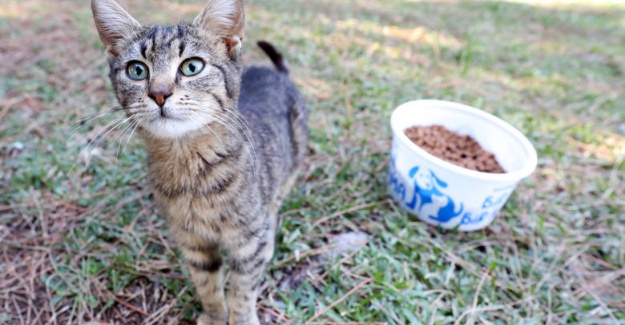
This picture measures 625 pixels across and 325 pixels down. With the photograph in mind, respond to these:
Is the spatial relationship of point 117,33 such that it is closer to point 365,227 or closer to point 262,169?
point 262,169

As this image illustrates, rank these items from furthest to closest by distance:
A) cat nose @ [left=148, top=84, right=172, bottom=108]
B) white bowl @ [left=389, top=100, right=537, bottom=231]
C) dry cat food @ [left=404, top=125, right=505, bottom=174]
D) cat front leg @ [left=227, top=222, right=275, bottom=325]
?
1. dry cat food @ [left=404, top=125, right=505, bottom=174]
2. white bowl @ [left=389, top=100, right=537, bottom=231]
3. cat front leg @ [left=227, top=222, right=275, bottom=325]
4. cat nose @ [left=148, top=84, right=172, bottom=108]

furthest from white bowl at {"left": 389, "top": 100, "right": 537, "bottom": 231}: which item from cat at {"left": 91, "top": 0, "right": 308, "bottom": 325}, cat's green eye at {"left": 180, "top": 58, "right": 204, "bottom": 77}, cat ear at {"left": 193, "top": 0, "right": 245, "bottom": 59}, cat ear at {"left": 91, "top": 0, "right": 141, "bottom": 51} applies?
cat ear at {"left": 91, "top": 0, "right": 141, "bottom": 51}

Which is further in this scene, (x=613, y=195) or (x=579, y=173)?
(x=579, y=173)

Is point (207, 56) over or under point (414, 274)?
over

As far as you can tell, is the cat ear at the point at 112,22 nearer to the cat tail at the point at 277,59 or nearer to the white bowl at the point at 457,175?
the cat tail at the point at 277,59

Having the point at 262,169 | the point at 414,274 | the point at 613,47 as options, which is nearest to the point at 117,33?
the point at 262,169

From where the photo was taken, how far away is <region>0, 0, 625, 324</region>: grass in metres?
1.93

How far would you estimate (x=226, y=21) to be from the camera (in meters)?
1.59

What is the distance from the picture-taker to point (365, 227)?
2312 millimetres

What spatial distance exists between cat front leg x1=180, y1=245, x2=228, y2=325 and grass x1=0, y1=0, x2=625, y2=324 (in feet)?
0.43

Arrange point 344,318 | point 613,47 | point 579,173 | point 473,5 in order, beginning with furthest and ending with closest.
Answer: point 473,5 < point 613,47 < point 579,173 < point 344,318

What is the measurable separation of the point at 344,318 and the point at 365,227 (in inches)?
23.9

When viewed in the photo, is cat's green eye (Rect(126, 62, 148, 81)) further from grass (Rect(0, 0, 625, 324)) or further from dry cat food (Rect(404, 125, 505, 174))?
dry cat food (Rect(404, 125, 505, 174))

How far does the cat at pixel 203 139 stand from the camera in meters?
1.41
